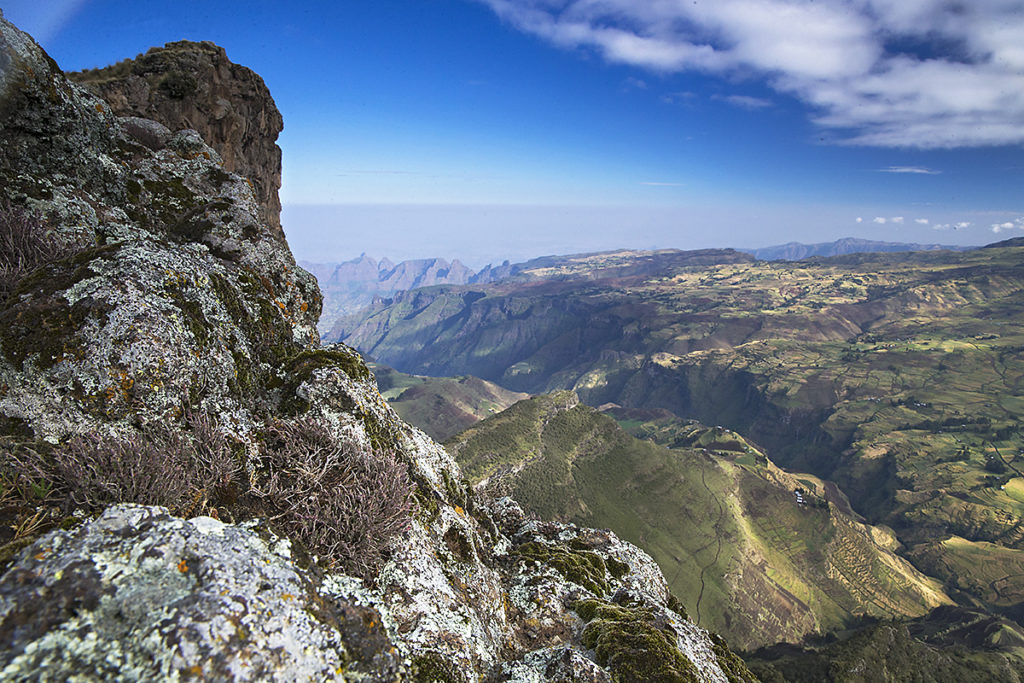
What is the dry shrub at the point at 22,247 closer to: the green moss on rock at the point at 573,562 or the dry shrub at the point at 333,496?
the dry shrub at the point at 333,496

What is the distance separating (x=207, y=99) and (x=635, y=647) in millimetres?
51163

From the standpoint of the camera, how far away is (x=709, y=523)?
170750 mm

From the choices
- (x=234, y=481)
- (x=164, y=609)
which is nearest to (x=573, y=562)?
(x=234, y=481)

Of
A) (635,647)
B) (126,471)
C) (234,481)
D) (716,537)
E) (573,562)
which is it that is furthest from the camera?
(716,537)

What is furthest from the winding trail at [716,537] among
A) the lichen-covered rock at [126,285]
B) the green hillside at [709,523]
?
the lichen-covered rock at [126,285]

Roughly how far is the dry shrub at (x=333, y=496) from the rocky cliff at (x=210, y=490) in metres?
0.05

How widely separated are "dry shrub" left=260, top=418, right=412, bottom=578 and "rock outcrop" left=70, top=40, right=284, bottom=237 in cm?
2784

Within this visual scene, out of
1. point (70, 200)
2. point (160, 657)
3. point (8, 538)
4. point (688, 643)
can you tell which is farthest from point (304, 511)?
point (70, 200)

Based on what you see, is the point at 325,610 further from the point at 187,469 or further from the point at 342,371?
the point at 342,371

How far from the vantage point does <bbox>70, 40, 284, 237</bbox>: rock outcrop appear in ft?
115

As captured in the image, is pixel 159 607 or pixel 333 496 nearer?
pixel 159 607

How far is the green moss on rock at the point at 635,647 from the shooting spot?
35.2 feet

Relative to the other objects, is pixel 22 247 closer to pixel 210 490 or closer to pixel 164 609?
pixel 210 490

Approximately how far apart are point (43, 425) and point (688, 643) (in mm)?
16659
